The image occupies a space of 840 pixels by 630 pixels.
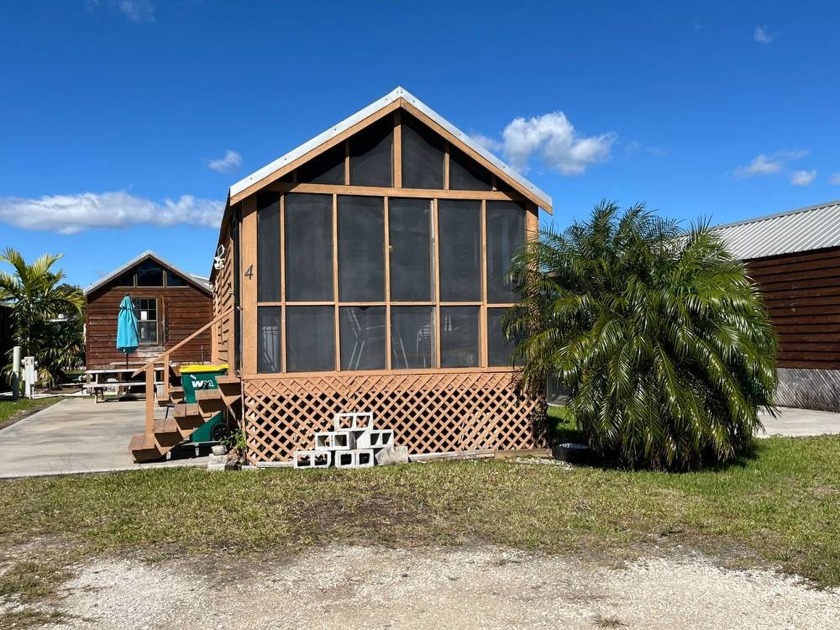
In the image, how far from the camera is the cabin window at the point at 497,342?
32.1 ft

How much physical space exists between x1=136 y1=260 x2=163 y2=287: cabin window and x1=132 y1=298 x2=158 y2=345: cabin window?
49 centimetres

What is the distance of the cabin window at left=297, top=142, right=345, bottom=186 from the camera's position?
9164mm

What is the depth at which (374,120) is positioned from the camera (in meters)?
9.20

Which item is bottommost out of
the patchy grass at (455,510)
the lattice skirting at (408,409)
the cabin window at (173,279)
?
the patchy grass at (455,510)

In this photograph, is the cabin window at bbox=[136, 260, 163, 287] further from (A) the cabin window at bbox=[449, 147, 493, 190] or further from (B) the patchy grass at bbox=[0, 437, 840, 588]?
(A) the cabin window at bbox=[449, 147, 493, 190]

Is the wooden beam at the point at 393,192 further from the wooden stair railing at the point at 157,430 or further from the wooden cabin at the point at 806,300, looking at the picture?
the wooden cabin at the point at 806,300

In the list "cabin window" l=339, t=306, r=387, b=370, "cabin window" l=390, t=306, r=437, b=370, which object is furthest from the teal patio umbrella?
"cabin window" l=390, t=306, r=437, b=370

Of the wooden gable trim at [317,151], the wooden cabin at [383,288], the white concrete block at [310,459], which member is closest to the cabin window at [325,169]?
the wooden cabin at [383,288]

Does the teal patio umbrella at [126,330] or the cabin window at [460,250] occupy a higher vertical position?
the cabin window at [460,250]

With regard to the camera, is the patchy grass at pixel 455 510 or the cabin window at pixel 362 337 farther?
the cabin window at pixel 362 337

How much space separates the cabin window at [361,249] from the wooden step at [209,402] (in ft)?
6.54

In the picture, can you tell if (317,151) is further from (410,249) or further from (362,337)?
(362,337)

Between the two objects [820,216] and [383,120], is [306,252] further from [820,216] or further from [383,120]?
[820,216]

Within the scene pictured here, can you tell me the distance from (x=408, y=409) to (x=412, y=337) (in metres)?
0.94
